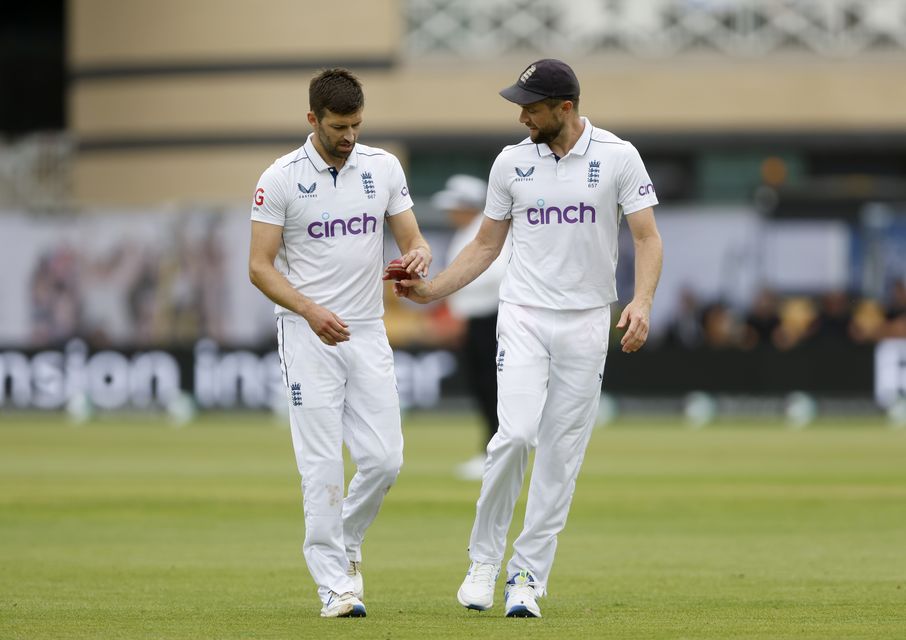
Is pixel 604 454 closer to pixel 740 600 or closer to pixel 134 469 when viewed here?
pixel 134 469

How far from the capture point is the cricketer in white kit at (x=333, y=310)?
8445 mm

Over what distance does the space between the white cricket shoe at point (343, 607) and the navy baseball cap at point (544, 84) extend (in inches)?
91.5

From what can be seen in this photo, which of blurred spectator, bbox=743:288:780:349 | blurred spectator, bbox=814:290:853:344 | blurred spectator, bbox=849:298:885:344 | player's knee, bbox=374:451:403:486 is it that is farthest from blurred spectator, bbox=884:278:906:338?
player's knee, bbox=374:451:403:486

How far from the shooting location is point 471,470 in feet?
55.5

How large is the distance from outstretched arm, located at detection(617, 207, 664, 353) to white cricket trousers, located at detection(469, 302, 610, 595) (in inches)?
8.9

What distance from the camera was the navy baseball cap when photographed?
27.2 ft

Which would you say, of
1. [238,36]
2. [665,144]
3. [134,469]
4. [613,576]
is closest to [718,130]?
[665,144]

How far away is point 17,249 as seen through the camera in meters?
27.0

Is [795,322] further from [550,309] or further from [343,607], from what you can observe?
[343,607]

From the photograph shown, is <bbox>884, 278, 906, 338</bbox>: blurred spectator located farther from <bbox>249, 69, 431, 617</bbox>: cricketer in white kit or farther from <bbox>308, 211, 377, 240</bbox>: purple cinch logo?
<bbox>308, 211, 377, 240</bbox>: purple cinch logo

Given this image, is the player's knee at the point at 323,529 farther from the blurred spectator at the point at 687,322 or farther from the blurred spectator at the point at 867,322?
the blurred spectator at the point at 687,322

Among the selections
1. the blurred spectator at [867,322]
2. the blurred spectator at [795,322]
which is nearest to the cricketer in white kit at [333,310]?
the blurred spectator at [867,322]

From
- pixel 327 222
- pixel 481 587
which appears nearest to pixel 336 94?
pixel 327 222

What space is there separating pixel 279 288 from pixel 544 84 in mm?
1488
